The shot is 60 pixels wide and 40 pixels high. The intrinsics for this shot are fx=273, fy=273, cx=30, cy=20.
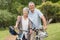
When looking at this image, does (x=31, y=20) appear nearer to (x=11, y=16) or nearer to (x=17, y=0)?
(x=11, y=16)

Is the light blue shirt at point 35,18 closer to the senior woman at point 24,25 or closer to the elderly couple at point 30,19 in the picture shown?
the elderly couple at point 30,19

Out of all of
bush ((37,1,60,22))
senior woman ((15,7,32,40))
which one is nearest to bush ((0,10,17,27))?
bush ((37,1,60,22))

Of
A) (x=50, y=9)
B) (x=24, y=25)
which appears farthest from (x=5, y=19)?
(x=24, y=25)

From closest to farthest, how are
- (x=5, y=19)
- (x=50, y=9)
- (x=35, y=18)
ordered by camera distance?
(x=35, y=18) < (x=5, y=19) < (x=50, y=9)

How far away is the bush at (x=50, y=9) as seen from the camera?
25141mm

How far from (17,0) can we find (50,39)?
63.5 ft

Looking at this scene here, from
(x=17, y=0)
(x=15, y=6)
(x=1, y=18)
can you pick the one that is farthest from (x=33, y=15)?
(x=17, y=0)

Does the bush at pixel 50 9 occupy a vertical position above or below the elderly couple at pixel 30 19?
above

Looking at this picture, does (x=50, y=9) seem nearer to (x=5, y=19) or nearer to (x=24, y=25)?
(x=5, y=19)

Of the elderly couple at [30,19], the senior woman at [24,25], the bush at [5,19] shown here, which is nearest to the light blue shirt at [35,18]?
the elderly couple at [30,19]

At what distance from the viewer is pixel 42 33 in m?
7.40

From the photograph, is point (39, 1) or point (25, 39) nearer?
point (25, 39)

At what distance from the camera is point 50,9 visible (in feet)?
83.5

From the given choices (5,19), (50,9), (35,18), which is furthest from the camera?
(50,9)
